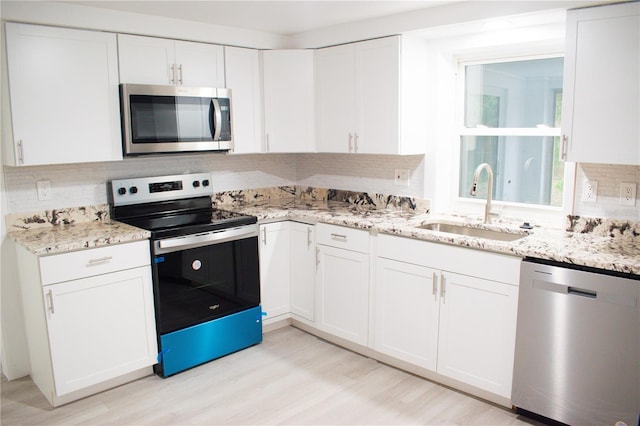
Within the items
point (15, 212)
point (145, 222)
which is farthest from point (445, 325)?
point (15, 212)

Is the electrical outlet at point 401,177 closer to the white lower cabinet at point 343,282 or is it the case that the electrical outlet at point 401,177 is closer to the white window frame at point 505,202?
the white window frame at point 505,202

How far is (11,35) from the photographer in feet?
8.65

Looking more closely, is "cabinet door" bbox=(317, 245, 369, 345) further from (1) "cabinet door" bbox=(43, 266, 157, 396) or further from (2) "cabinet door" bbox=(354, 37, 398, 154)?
(1) "cabinet door" bbox=(43, 266, 157, 396)

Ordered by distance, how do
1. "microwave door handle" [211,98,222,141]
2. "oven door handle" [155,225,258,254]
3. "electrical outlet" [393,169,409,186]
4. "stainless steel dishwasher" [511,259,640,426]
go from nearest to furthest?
"stainless steel dishwasher" [511,259,640,426], "oven door handle" [155,225,258,254], "microwave door handle" [211,98,222,141], "electrical outlet" [393,169,409,186]

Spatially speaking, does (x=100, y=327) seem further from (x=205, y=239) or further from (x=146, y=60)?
(x=146, y=60)

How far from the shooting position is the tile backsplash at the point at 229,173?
304 centimetres

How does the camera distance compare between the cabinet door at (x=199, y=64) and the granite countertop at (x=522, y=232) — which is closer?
the granite countertop at (x=522, y=232)

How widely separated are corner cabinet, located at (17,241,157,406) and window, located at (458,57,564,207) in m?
2.20

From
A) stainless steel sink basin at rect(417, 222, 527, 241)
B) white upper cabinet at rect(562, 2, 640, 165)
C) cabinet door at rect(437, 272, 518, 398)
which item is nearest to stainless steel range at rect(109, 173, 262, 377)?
stainless steel sink basin at rect(417, 222, 527, 241)

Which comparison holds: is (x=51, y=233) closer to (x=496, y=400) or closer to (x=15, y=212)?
(x=15, y=212)

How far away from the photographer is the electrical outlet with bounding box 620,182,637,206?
2613 millimetres

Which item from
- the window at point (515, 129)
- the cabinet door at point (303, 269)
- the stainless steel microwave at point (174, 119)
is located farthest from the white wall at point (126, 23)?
the window at point (515, 129)

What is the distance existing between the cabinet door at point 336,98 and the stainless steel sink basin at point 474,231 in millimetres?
792

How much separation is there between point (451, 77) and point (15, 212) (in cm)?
284
